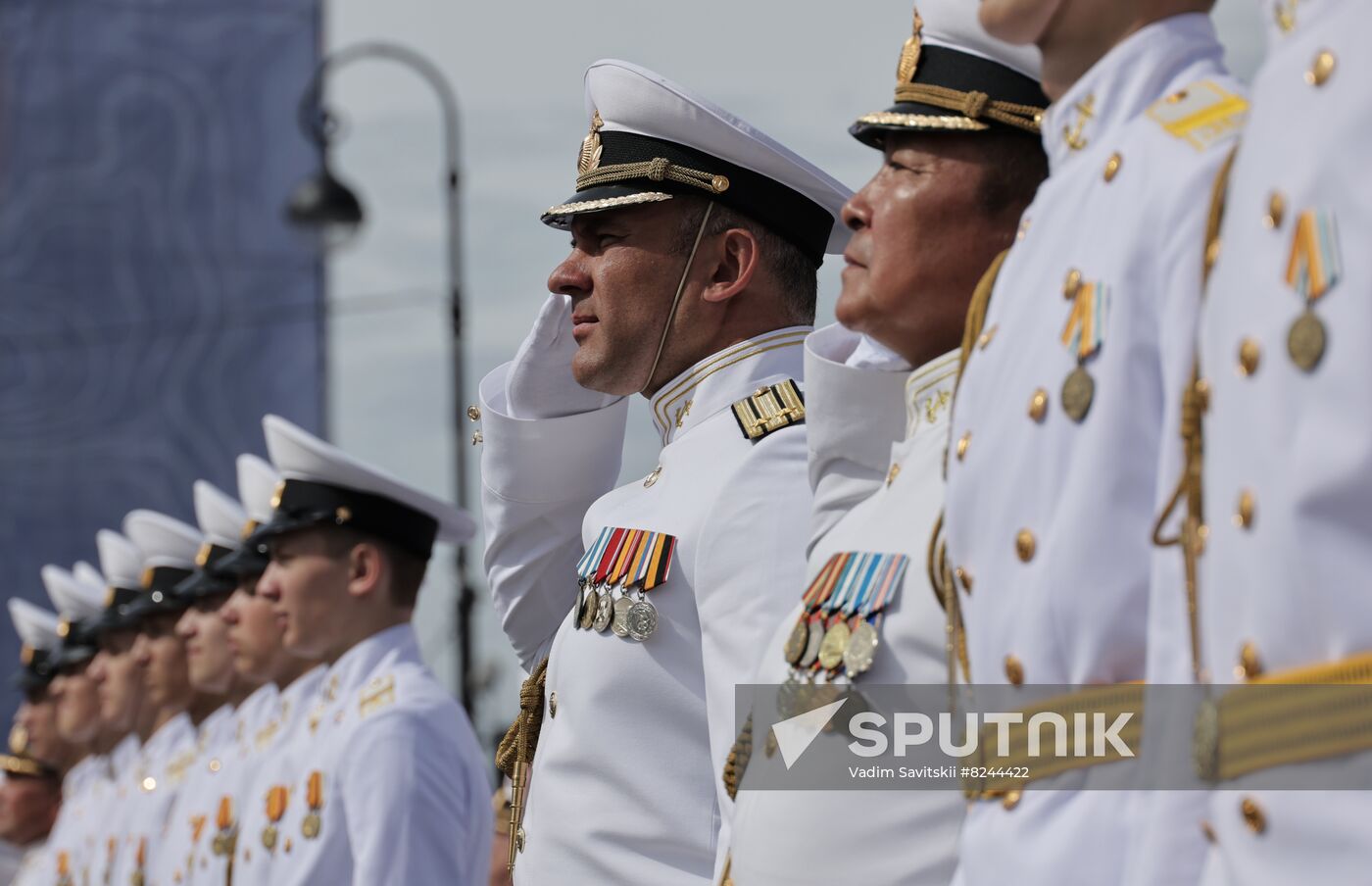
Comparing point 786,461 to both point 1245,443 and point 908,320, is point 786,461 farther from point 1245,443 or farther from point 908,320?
point 1245,443

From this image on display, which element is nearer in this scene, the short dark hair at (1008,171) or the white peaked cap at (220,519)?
the short dark hair at (1008,171)

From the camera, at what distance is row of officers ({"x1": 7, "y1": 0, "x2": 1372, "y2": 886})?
1.97 metres

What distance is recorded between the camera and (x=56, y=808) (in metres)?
14.8

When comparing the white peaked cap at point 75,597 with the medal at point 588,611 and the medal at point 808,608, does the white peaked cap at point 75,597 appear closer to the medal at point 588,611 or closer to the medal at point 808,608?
the medal at point 588,611

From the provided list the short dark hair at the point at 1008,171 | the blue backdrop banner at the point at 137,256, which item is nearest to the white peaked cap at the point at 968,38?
the short dark hair at the point at 1008,171

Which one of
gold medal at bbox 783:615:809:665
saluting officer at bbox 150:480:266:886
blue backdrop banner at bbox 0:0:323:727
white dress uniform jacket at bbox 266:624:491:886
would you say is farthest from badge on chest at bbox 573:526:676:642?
blue backdrop banner at bbox 0:0:323:727

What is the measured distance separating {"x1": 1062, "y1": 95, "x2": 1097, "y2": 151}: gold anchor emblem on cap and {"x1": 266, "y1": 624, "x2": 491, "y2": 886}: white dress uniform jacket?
470 centimetres

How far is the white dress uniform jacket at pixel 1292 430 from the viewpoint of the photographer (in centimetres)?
188

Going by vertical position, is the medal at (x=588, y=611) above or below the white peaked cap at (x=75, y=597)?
above

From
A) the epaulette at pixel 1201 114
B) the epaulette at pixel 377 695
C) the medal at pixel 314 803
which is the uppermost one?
the epaulette at pixel 1201 114

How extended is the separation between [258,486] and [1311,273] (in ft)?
25.7

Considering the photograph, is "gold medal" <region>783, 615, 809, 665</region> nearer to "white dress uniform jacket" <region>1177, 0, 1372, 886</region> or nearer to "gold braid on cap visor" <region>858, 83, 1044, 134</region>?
"gold braid on cap visor" <region>858, 83, 1044, 134</region>

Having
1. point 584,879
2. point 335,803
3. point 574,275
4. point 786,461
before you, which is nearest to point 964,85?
point 786,461

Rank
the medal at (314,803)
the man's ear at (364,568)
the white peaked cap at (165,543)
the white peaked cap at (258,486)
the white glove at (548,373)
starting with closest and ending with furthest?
the white glove at (548,373) → the medal at (314,803) → the man's ear at (364,568) → the white peaked cap at (258,486) → the white peaked cap at (165,543)
